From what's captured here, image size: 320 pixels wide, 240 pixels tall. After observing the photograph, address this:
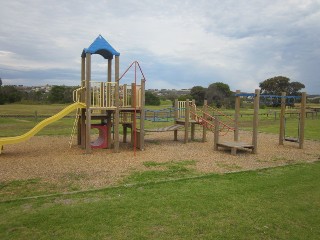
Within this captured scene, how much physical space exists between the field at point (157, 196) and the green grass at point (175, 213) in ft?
0.05

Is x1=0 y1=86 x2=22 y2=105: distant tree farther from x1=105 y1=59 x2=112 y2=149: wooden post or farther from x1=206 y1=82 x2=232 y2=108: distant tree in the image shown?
x1=105 y1=59 x2=112 y2=149: wooden post

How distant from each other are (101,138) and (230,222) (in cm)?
848

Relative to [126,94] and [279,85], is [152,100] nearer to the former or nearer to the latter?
[279,85]

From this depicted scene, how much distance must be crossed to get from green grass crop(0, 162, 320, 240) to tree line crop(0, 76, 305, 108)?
1786 inches

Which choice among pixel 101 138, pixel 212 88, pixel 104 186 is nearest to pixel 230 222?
pixel 104 186

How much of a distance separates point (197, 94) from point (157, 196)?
56566 mm

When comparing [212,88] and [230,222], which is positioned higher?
[212,88]

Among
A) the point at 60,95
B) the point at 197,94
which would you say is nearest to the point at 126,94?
the point at 60,95

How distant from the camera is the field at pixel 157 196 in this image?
15.5ft

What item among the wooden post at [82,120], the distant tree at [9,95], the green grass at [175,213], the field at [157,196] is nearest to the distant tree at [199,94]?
the distant tree at [9,95]

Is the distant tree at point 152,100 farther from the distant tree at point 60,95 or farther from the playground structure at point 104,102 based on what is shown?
the playground structure at point 104,102

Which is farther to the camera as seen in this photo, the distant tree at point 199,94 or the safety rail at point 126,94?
the distant tree at point 199,94

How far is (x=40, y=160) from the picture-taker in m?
9.88

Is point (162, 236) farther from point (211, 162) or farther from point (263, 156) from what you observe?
point (263, 156)
